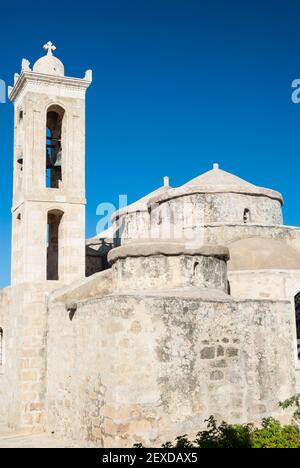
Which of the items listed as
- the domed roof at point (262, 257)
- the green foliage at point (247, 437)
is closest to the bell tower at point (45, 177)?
the domed roof at point (262, 257)

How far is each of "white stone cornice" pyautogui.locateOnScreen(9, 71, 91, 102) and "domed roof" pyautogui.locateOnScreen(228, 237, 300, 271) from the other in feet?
16.3

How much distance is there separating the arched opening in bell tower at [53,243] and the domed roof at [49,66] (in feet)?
10.3

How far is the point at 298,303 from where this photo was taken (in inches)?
408

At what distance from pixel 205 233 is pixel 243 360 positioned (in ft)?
15.2

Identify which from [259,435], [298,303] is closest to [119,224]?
[298,303]

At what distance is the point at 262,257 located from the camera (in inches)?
429

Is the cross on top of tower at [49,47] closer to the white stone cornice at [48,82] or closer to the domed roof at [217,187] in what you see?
the white stone cornice at [48,82]

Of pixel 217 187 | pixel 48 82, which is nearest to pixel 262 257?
pixel 217 187

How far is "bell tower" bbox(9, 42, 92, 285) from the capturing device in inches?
460

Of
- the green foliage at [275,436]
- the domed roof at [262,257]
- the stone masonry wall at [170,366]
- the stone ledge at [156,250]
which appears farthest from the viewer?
the domed roof at [262,257]

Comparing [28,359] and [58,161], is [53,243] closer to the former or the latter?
[58,161]

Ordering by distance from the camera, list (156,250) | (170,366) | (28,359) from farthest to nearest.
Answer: (28,359) → (156,250) → (170,366)

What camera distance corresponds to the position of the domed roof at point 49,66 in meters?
12.3

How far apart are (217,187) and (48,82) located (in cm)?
469
